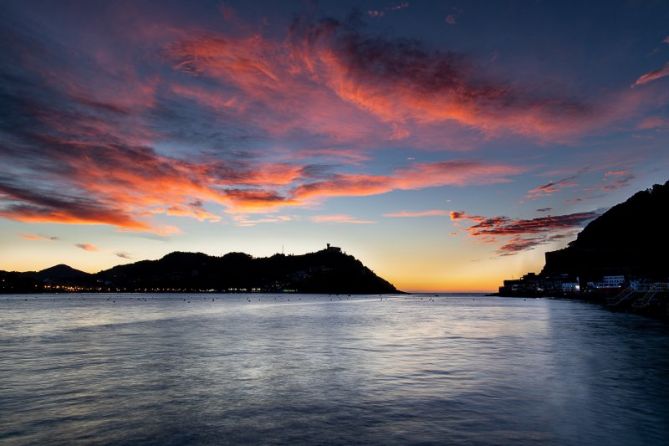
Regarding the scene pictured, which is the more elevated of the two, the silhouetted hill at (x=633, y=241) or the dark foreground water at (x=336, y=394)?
the silhouetted hill at (x=633, y=241)

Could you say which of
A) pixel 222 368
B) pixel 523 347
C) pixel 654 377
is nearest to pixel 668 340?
pixel 523 347

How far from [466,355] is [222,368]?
684 inches

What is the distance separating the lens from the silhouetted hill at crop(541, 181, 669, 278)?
130125 millimetres

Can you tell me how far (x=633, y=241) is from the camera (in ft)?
491

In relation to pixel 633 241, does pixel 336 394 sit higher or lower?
lower

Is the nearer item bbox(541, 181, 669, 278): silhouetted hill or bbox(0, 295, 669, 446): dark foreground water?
bbox(0, 295, 669, 446): dark foreground water

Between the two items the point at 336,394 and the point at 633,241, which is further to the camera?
the point at 633,241

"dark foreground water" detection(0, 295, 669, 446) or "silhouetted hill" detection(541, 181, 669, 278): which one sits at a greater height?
"silhouetted hill" detection(541, 181, 669, 278)

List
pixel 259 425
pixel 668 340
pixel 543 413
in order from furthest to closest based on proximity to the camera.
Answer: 1. pixel 668 340
2. pixel 543 413
3. pixel 259 425

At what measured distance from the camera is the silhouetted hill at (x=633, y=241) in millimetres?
130125

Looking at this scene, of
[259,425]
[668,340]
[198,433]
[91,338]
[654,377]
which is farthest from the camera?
[91,338]

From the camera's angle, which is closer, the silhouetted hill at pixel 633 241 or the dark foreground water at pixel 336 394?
the dark foreground water at pixel 336 394

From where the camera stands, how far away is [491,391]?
63.3 feet

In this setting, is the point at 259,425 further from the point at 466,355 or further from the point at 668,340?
the point at 668,340
